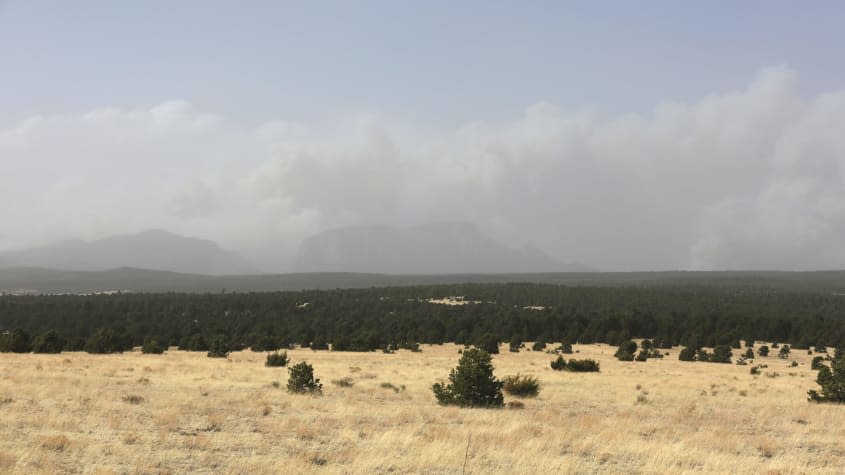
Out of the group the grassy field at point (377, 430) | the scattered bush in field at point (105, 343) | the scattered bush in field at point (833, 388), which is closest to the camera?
the grassy field at point (377, 430)

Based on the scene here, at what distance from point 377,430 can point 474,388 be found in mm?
5756

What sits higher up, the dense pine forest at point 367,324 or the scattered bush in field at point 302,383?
the scattered bush in field at point 302,383

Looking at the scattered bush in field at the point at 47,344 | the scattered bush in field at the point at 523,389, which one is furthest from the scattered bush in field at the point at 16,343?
the scattered bush in field at the point at 523,389

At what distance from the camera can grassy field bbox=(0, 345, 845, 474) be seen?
35.8 feet

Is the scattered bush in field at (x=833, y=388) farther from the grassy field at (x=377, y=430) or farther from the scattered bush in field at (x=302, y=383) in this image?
the scattered bush in field at (x=302, y=383)

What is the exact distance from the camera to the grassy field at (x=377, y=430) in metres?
10.9

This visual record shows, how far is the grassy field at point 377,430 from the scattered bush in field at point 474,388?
2.56ft

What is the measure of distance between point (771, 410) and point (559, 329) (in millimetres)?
68169

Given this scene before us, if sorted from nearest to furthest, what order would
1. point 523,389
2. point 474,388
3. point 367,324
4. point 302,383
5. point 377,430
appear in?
1. point 377,430
2. point 474,388
3. point 302,383
4. point 523,389
5. point 367,324

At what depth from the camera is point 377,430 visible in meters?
14.3

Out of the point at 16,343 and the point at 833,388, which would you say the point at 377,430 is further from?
Result: the point at 16,343

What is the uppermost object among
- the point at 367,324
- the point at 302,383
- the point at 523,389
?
the point at 302,383

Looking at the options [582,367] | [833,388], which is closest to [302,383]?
[582,367]

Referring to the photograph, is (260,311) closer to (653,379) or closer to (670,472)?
(653,379)
